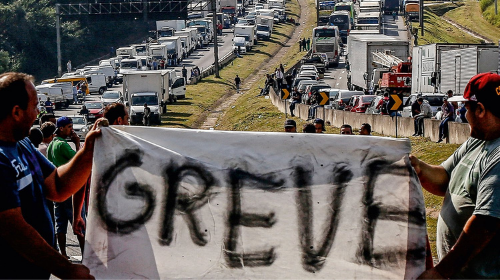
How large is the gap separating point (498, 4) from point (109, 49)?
4805 cm

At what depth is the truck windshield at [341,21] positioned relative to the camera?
8806 cm

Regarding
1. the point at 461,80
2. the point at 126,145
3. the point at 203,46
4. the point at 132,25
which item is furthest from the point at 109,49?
the point at 126,145

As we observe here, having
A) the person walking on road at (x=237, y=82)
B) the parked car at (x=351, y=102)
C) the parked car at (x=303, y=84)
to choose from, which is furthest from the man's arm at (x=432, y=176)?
the person walking on road at (x=237, y=82)

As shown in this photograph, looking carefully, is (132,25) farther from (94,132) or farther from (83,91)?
(94,132)

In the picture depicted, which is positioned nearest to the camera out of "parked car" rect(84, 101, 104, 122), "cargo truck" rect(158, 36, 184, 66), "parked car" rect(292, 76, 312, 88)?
"parked car" rect(84, 101, 104, 122)

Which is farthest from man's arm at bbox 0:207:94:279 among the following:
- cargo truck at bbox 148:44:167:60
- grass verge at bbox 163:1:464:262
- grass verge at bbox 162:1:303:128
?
cargo truck at bbox 148:44:167:60

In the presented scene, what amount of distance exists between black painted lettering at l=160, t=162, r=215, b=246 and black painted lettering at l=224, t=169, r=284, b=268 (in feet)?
0.49

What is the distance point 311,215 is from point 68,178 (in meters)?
1.52

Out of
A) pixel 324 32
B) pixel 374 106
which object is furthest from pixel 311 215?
pixel 324 32

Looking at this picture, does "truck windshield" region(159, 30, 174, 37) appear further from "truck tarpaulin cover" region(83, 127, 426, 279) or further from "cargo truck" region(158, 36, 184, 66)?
"truck tarpaulin cover" region(83, 127, 426, 279)

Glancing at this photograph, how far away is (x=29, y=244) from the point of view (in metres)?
4.48

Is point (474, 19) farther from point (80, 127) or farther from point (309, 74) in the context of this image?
point (80, 127)

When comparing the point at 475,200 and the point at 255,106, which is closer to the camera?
the point at 475,200

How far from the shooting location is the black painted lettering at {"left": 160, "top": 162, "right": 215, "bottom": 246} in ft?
17.9
